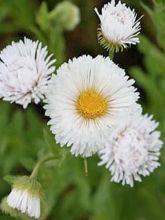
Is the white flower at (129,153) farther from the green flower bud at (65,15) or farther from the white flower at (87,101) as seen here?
the green flower bud at (65,15)

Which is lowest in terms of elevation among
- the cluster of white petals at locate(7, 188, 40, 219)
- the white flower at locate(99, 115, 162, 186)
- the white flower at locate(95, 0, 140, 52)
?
the cluster of white petals at locate(7, 188, 40, 219)

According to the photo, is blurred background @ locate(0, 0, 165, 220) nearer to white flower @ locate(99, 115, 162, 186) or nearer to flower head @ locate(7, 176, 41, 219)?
flower head @ locate(7, 176, 41, 219)

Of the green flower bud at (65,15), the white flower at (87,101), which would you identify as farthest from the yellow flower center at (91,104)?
the green flower bud at (65,15)

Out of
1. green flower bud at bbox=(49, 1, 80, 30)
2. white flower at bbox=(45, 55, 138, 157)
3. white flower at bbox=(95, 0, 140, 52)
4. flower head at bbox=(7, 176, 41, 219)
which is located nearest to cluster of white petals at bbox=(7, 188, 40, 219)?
flower head at bbox=(7, 176, 41, 219)

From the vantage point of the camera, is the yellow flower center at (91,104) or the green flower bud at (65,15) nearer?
the yellow flower center at (91,104)

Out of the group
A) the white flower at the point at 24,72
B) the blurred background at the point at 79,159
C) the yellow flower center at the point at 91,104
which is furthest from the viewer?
the blurred background at the point at 79,159

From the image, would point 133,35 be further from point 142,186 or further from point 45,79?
point 142,186
